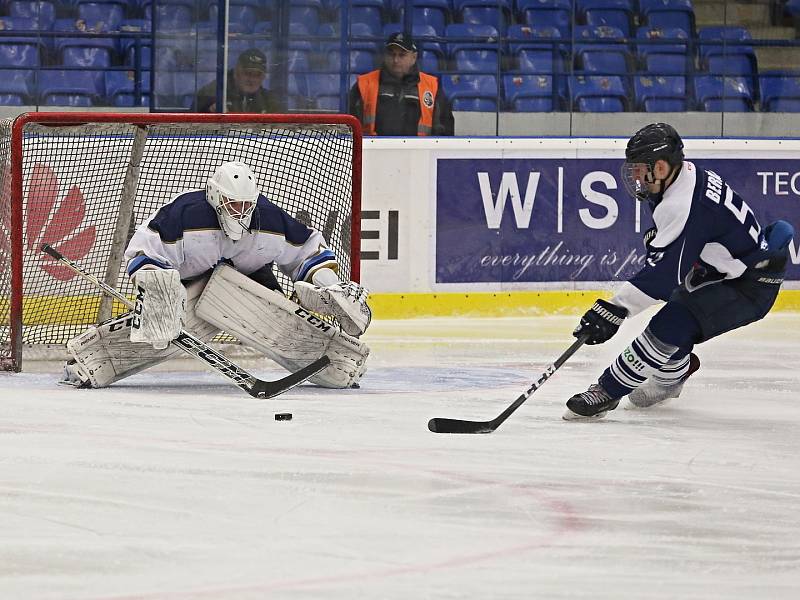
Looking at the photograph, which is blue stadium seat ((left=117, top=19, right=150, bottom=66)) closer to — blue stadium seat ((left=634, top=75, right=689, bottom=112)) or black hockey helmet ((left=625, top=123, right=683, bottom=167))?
blue stadium seat ((left=634, top=75, right=689, bottom=112))

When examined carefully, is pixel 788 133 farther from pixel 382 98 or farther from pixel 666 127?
pixel 666 127

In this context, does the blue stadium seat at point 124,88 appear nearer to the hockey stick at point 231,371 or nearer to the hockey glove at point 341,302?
the hockey glove at point 341,302

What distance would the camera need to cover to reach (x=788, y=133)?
7539mm

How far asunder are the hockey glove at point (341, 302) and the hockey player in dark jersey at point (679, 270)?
0.82m

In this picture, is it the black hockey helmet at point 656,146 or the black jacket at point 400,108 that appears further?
the black jacket at point 400,108

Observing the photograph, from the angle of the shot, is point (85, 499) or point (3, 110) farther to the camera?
point (3, 110)

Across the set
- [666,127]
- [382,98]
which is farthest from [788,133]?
[666,127]

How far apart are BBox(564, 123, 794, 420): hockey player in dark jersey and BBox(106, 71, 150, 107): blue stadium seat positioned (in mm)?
3177

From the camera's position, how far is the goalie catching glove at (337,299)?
490 cm

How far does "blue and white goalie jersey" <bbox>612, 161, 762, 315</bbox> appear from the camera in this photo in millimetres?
4266

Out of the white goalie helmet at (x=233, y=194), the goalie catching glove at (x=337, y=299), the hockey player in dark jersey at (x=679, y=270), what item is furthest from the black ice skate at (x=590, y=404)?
the white goalie helmet at (x=233, y=194)

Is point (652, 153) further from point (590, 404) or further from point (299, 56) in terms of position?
point (299, 56)

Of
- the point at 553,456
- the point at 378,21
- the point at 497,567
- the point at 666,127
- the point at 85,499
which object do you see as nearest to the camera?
the point at 497,567

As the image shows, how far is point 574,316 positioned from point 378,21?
162 cm
